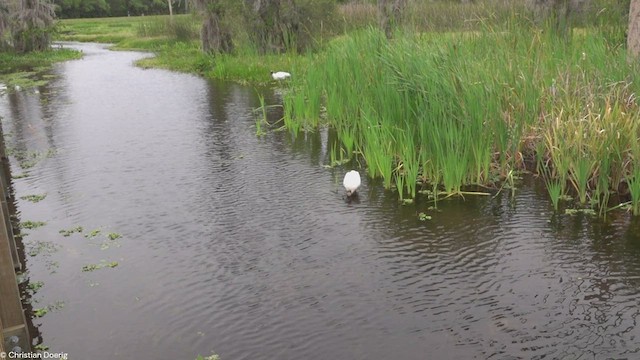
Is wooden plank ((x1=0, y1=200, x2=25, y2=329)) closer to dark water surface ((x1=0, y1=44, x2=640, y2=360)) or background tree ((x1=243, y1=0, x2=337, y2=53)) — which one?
dark water surface ((x1=0, y1=44, x2=640, y2=360))

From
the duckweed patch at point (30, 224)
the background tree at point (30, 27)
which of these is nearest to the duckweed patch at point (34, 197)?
the duckweed patch at point (30, 224)

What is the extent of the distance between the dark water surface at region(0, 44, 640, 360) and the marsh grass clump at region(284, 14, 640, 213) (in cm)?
43

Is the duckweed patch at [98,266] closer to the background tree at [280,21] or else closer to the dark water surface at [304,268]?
the dark water surface at [304,268]

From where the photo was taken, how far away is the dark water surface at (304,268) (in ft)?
15.0

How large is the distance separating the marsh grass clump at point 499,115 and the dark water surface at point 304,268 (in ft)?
1.40

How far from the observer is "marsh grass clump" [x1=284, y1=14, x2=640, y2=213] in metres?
6.97

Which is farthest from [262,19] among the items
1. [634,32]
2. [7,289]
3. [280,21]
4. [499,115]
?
[7,289]

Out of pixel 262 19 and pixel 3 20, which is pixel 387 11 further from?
pixel 3 20

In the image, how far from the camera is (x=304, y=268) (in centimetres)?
576

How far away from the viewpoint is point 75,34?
47750 millimetres

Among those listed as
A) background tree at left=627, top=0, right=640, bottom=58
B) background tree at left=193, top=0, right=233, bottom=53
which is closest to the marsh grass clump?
background tree at left=627, top=0, right=640, bottom=58

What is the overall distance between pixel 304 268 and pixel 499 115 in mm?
3297

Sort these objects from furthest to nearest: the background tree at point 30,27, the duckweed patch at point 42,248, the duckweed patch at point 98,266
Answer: the background tree at point 30,27, the duckweed patch at point 42,248, the duckweed patch at point 98,266

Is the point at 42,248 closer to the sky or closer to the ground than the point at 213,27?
closer to the ground
